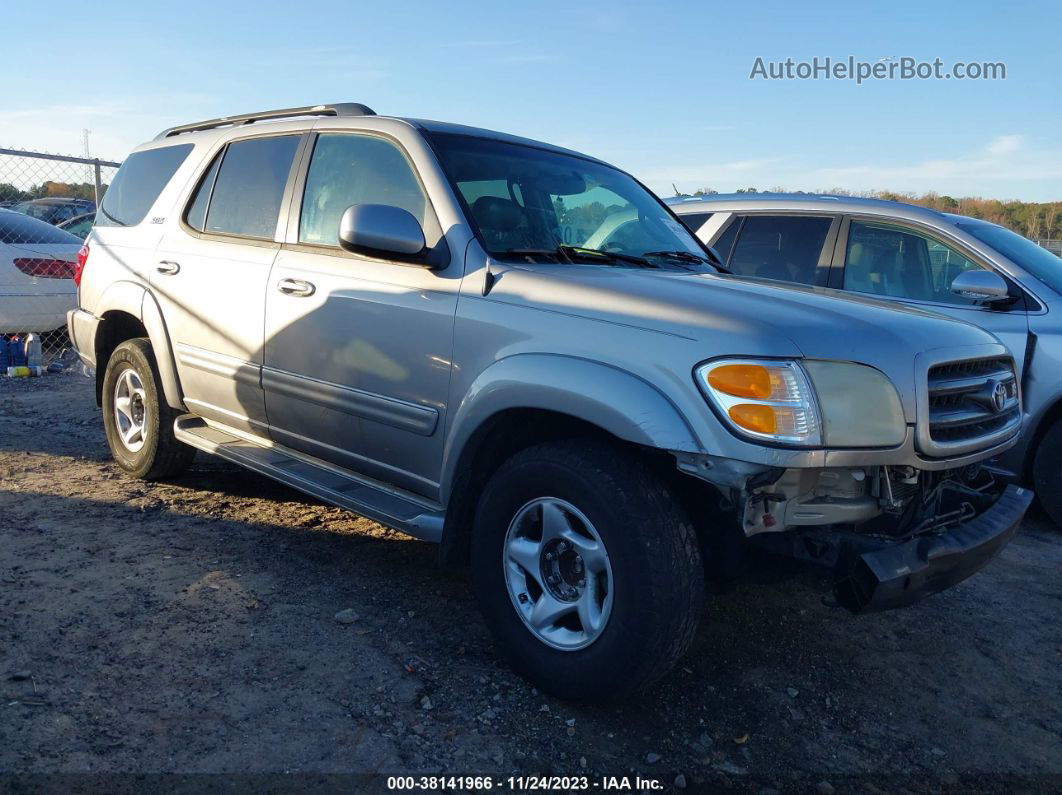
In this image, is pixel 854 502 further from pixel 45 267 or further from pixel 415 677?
pixel 45 267

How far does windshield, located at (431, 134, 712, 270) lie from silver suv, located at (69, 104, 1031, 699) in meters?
0.02

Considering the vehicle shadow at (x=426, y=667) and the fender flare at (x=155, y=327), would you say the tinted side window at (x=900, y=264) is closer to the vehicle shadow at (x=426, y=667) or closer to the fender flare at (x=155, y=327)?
the vehicle shadow at (x=426, y=667)

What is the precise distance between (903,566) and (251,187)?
337 cm

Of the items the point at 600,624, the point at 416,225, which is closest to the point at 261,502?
the point at 416,225

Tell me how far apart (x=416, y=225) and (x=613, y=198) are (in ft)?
4.01

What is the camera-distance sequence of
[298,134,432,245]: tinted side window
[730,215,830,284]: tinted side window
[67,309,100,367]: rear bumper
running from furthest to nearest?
[730,215,830,284]: tinted side window < [67,309,100,367]: rear bumper < [298,134,432,245]: tinted side window

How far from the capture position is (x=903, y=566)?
2502mm

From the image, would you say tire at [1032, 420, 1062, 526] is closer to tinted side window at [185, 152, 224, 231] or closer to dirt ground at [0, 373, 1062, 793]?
dirt ground at [0, 373, 1062, 793]

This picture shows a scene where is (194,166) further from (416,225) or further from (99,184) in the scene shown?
(99,184)

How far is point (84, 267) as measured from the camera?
5.26 m

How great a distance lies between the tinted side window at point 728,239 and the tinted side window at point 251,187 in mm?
3095

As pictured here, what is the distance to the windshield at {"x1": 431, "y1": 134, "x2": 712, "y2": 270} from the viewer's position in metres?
3.42

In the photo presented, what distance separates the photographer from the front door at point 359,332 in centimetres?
328

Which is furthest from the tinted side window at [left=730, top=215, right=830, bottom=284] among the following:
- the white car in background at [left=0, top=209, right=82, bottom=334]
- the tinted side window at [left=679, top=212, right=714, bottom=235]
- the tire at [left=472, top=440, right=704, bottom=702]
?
the white car in background at [left=0, top=209, right=82, bottom=334]
